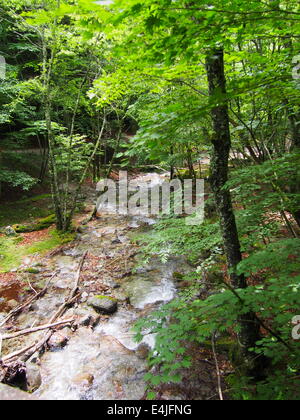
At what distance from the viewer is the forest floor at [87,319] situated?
13.1 feet

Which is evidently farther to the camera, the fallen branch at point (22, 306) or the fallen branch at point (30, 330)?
the fallen branch at point (22, 306)

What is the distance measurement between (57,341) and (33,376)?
32.4 inches

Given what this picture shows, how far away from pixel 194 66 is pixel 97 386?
200 inches

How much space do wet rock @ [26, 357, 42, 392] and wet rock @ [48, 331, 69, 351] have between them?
483 mm

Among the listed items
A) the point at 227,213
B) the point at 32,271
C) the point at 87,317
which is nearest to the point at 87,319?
the point at 87,317

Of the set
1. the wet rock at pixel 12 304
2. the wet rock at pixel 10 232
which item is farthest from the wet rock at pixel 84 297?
the wet rock at pixel 10 232

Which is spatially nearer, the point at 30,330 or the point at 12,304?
the point at 30,330

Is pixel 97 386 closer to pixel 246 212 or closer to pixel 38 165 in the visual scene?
pixel 246 212

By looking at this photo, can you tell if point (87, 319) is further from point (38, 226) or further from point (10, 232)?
point (38, 226)

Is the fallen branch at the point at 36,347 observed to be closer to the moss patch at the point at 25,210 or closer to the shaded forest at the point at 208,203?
the shaded forest at the point at 208,203

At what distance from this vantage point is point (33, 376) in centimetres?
408

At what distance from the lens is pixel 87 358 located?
4.57 meters

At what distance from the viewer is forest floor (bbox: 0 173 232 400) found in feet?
13.1

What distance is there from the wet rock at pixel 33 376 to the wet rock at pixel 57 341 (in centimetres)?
48
